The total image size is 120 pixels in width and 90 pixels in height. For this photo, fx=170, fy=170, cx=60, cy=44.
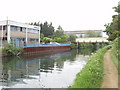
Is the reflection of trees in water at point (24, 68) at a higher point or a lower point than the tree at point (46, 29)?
lower

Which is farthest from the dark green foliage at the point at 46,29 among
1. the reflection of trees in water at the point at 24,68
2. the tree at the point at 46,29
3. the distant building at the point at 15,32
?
the reflection of trees in water at the point at 24,68

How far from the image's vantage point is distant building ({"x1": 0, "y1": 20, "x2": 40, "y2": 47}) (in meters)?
38.1

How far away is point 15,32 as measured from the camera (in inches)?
1607

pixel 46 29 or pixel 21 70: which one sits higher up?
pixel 46 29

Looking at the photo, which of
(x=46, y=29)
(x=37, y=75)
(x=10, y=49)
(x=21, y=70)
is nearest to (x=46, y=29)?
Answer: (x=46, y=29)

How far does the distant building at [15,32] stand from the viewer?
38094 millimetres

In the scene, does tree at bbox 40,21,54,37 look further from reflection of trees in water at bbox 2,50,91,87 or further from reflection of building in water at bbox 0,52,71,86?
reflection of building in water at bbox 0,52,71,86

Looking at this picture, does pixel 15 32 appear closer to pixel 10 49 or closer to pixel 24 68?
pixel 10 49

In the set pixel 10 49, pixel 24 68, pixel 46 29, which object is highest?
pixel 46 29

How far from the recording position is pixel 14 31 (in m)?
40.5

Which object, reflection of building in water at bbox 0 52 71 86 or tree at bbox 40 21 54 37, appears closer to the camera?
reflection of building in water at bbox 0 52 71 86

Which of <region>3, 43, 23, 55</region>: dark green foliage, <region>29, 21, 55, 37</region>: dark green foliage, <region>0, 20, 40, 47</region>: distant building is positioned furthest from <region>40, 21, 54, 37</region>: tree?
<region>3, 43, 23, 55</region>: dark green foliage

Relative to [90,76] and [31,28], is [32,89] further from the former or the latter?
[31,28]

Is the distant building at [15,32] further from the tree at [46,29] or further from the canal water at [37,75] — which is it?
the tree at [46,29]
